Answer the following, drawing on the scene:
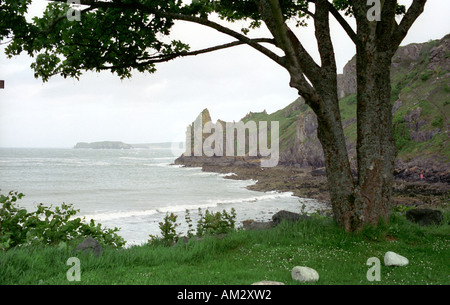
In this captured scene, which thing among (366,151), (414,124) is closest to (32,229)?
(366,151)

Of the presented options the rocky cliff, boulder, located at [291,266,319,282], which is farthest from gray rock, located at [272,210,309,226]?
the rocky cliff

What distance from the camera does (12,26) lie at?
7676 mm

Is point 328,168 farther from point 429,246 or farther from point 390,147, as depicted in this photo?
point 429,246

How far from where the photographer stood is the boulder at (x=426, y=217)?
35.4 feet

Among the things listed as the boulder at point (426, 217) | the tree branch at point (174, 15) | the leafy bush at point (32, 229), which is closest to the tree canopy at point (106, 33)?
the tree branch at point (174, 15)

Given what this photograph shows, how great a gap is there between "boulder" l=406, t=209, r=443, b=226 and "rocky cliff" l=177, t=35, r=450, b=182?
4607 centimetres

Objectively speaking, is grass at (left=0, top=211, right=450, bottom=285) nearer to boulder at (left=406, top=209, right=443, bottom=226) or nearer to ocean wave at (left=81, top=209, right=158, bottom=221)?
boulder at (left=406, top=209, right=443, bottom=226)

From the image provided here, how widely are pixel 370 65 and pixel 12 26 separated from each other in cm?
857

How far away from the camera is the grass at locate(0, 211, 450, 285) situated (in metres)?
5.87

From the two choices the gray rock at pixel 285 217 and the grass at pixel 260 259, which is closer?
the grass at pixel 260 259

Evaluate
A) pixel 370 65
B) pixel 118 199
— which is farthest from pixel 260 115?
pixel 370 65

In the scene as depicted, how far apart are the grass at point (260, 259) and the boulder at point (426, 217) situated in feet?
4.71
